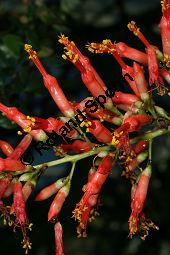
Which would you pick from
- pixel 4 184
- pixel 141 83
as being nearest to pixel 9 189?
pixel 4 184

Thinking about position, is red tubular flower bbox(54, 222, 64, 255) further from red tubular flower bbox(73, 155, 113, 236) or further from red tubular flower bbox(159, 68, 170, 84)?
red tubular flower bbox(159, 68, 170, 84)

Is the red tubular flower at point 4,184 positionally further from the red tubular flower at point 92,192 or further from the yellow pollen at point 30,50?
the yellow pollen at point 30,50

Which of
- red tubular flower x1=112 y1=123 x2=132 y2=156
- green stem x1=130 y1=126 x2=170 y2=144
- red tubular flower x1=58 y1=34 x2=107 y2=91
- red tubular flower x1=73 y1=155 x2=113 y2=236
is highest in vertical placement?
red tubular flower x1=58 y1=34 x2=107 y2=91

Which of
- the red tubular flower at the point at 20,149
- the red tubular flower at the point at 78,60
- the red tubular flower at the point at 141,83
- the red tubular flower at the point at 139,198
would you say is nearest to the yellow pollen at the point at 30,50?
the red tubular flower at the point at 78,60

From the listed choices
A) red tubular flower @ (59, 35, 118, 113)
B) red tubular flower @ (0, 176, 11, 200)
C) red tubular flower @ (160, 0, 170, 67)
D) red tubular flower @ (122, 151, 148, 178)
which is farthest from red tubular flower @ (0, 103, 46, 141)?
red tubular flower @ (160, 0, 170, 67)

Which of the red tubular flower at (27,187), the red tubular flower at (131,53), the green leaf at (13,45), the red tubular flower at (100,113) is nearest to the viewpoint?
the red tubular flower at (27,187)

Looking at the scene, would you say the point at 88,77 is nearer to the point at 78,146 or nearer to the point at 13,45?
the point at 78,146

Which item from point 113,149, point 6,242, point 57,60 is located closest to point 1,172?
point 113,149

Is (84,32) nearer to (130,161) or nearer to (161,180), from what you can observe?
(161,180)
